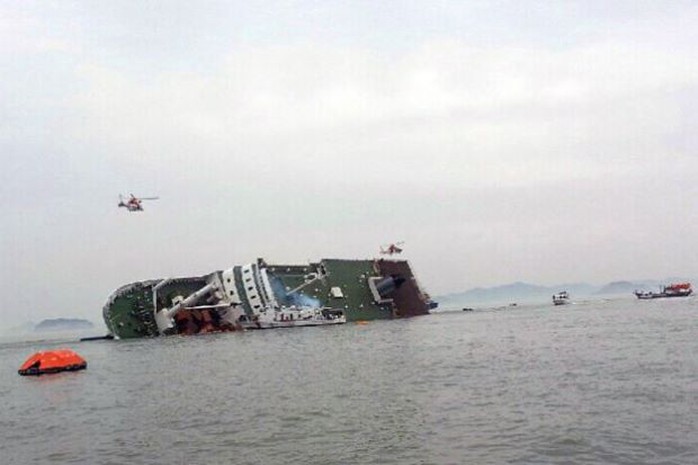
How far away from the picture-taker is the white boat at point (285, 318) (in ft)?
356

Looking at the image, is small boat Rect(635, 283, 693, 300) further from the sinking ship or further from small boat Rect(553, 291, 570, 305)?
the sinking ship

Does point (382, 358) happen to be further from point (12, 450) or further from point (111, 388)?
point (12, 450)

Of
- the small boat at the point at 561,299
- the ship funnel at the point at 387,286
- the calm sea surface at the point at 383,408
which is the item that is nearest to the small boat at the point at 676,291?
the small boat at the point at 561,299

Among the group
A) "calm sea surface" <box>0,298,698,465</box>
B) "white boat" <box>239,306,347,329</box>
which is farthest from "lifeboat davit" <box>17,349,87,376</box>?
"white boat" <box>239,306,347,329</box>

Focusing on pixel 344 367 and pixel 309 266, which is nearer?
pixel 344 367

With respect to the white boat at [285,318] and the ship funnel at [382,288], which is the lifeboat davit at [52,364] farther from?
the ship funnel at [382,288]

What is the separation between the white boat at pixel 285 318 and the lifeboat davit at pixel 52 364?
4680 cm

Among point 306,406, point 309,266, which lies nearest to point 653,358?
point 306,406

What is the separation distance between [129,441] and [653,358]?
3230 cm

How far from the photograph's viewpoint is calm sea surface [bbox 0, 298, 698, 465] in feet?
72.7

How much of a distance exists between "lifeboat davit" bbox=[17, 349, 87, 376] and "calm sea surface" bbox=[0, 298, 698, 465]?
234cm

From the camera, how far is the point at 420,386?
36.4 m

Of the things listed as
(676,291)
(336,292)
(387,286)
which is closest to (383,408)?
(336,292)

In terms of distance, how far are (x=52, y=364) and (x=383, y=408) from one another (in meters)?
42.2
